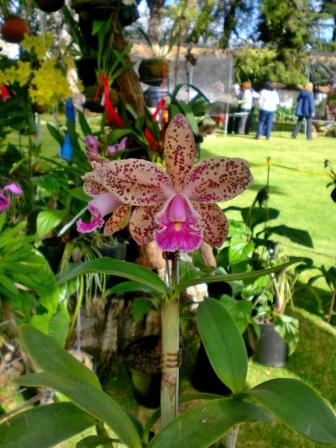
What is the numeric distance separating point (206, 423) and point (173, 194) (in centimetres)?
23

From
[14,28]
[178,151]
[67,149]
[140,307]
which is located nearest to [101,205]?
[178,151]

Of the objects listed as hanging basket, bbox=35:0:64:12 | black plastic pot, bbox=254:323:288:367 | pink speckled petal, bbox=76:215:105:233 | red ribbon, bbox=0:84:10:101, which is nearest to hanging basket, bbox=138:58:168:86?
hanging basket, bbox=35:0:64:12

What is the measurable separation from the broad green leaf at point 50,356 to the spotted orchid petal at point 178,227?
18cm

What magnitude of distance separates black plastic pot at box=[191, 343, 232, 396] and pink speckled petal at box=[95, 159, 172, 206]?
1.46 meters

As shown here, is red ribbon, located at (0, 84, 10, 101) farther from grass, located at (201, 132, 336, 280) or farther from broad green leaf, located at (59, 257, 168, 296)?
broad green leaf, located at (59, 257, 168, 296)

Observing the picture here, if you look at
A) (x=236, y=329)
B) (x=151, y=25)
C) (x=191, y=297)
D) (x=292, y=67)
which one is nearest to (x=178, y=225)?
(x=236, y=329)

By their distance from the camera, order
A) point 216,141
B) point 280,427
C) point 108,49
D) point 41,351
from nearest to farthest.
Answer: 1. point 41,351
2. point 280,427
3. point 108,49
4. point 216,141

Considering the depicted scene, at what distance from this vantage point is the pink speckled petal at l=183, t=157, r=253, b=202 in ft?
1.69

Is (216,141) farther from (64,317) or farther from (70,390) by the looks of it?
(70,390)

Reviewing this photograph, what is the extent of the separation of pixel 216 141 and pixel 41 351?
362 inches

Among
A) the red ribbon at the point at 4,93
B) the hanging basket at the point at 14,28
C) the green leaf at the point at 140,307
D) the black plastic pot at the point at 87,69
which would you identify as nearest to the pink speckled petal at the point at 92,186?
the green leaf at the point at 140,307

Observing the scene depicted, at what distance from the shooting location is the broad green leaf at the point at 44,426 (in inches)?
19.3

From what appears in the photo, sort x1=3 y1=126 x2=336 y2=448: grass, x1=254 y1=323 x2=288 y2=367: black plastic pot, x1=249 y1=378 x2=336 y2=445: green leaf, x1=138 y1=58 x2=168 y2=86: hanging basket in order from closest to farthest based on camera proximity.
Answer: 1. x1=249 y1=378 x2=336 y2=445: green leaf
2. x1=3 y1=126 x2=336 y2=448: grass
3. x1=254 y1=323 x2=288 y2=367: black plastic pot
4. x1=138 y1=58 x2=168 y2=86: hanging basket

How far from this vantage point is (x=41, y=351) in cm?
56
